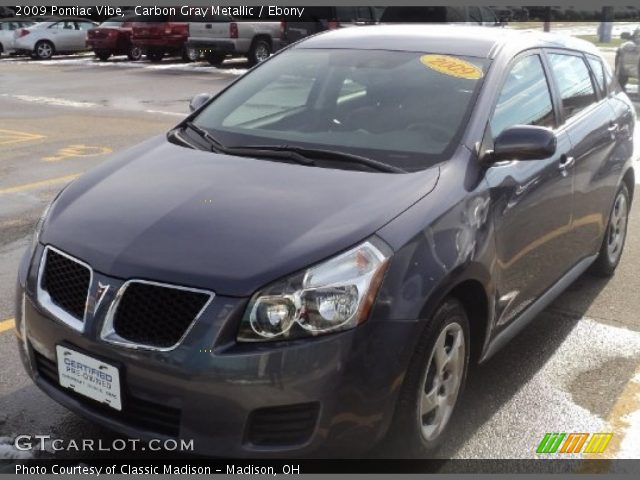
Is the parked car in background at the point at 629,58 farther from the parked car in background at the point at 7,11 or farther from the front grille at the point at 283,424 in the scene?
the parked car in background at the point at 7,11

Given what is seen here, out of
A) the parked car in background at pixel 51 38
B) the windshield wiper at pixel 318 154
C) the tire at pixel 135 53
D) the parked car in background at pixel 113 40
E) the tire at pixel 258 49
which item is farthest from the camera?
the parked car in background at pixel 51 38

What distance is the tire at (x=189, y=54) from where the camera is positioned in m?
22.1

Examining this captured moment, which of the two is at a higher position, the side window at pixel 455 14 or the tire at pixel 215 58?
the side window at pixel 455 14

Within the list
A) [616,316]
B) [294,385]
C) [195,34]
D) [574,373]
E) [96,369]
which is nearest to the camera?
[294,385]

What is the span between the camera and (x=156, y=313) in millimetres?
2646

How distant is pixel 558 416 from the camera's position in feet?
11.7

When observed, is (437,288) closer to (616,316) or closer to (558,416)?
(558,416)

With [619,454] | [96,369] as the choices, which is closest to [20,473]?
[96,369]

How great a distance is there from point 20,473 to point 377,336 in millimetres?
1469

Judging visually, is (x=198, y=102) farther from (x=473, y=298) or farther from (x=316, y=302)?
(x=316, y=302)

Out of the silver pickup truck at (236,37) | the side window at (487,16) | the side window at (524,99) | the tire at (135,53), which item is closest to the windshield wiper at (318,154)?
the side window at (524,99)

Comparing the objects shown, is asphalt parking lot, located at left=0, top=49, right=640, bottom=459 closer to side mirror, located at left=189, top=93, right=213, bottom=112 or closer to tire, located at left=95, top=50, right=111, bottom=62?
side mirror, located at left=189, top=93, right=213, bottom=112

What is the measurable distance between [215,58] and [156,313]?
814 inches

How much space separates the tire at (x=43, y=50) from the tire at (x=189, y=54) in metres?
6.61
